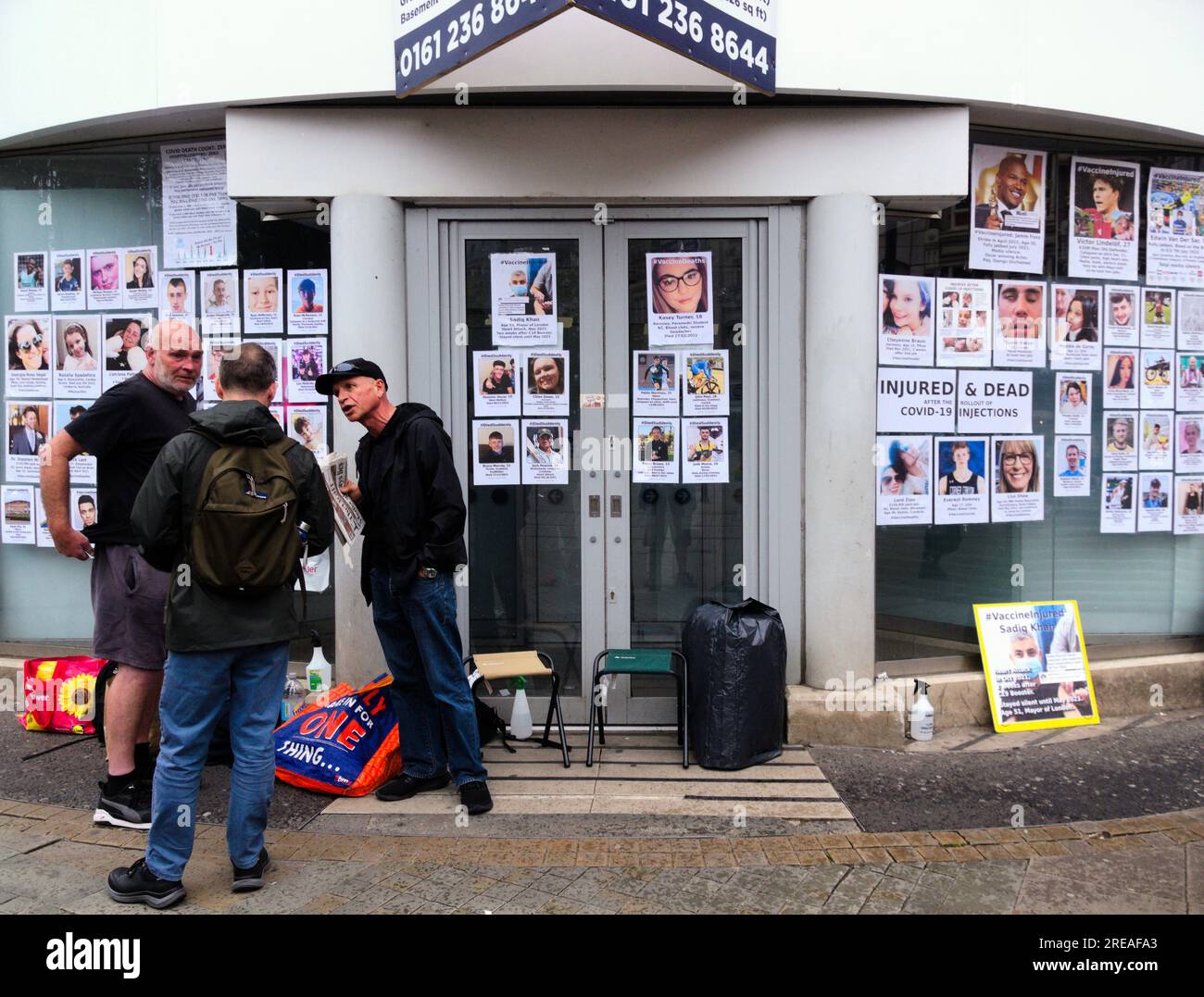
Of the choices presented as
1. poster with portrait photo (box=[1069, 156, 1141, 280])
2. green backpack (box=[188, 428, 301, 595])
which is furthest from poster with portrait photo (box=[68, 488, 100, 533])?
poster with portrait photo (box=[1069, 156, 1141, 280])

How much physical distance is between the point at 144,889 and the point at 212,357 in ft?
11.4

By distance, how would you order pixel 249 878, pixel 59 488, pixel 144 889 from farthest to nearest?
pixel 59 488, pixel 249 878, pixel 144 889

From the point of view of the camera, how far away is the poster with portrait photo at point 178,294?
6422 millimetres

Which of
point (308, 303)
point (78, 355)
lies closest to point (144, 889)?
point (308, 303)

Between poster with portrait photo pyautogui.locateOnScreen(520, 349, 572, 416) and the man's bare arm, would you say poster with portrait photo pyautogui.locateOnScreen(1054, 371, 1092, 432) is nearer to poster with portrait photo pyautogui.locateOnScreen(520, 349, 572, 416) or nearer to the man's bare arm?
poster with portrait photo pyautogui.locateOnScreen(520, 349, 572, 416)

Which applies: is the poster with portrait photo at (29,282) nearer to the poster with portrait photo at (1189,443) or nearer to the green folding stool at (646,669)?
the green folding stool at (646,669)

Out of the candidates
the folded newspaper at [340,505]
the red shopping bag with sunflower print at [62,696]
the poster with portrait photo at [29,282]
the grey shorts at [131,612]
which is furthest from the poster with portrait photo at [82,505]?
the folded newspaper at [340,505]

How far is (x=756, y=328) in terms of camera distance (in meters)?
5.90

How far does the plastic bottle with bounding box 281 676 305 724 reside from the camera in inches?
230

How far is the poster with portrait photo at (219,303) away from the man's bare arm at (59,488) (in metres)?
1.87

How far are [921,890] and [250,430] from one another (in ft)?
10.1

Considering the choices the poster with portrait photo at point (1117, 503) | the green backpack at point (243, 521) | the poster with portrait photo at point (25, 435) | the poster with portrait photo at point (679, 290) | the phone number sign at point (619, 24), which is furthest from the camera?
the poster with portrait photo at point (25, 435)

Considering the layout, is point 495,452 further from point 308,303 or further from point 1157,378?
point 1157,378

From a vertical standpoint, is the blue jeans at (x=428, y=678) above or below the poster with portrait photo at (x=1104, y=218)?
below
